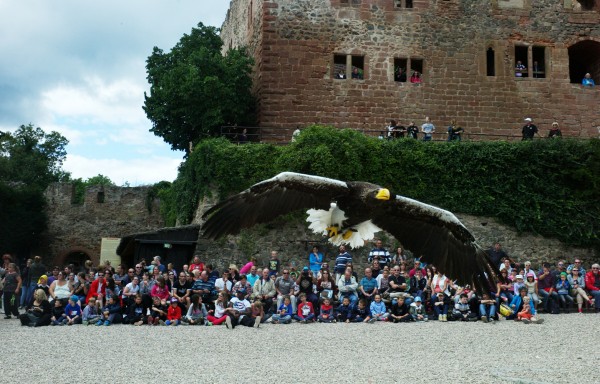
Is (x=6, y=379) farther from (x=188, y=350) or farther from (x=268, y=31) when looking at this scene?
(x=268, y=31)

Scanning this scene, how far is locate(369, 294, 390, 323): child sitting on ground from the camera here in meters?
14.0

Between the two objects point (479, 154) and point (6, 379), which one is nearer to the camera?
point (6, 379)

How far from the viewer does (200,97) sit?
21.6 m

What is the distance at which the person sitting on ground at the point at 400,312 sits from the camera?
13.9m

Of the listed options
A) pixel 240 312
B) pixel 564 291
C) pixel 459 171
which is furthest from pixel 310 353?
pixel 459 171

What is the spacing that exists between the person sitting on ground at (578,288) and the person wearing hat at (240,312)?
767cm

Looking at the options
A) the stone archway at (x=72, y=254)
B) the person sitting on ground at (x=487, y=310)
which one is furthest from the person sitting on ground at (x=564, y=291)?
the stone archway at (x=72, y=254)

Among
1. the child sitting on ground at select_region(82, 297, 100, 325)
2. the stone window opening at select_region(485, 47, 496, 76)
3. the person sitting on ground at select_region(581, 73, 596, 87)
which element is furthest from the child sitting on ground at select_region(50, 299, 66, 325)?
the person sitting on ground at select_region(581, 73, 596, 87)

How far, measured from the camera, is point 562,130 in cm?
2452

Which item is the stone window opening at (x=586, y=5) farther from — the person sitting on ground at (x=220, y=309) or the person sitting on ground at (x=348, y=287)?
the person sitting on ground at (x=220, y=309)

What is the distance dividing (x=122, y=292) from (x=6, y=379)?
6.51m

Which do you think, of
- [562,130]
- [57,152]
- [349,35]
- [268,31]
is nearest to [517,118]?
[562,130]

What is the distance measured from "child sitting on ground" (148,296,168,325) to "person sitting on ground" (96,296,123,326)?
688 mm

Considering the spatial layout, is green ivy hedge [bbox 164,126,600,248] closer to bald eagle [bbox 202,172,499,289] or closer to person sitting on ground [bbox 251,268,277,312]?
person sitting on ground [bbox 251,268,277,312]
